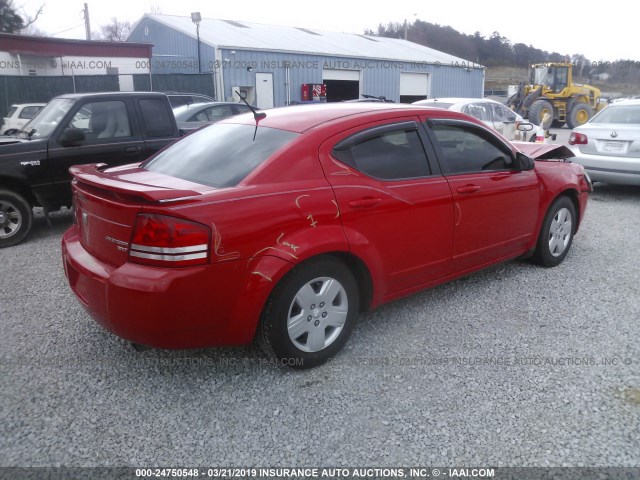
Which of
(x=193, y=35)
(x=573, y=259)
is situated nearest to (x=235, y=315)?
(x=573, y=259)

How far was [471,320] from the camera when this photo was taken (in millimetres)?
3863

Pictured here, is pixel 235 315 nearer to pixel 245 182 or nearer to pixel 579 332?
pixel 245 182

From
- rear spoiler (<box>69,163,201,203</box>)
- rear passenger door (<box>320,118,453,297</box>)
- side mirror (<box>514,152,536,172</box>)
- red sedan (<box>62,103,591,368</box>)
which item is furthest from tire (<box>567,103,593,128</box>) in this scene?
rear spoiler (<box>69,163,201,203</box>)

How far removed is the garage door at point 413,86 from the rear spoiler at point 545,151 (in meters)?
25.5

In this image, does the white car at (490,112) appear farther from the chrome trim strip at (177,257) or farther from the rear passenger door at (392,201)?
the chrome trim strip at (177,257)

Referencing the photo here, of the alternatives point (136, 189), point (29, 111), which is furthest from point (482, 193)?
point (29, 111)

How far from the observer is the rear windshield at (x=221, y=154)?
3.13 metres

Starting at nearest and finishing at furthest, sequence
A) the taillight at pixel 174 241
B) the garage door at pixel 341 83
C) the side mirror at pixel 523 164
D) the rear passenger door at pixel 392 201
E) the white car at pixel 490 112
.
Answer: the taillight at pixel 174 241
the rear passenger door at pixel 392 201
the side mirror at pixel 523 164
the white car at pixel 490 112
the garage door at pixel 341 83

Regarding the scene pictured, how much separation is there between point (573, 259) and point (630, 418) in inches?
111

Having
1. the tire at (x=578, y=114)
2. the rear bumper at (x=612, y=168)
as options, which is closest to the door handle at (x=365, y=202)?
the rear bumper at (x=612, y=168)

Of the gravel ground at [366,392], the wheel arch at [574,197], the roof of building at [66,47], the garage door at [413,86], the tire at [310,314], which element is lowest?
the gravel ground at [366,392]

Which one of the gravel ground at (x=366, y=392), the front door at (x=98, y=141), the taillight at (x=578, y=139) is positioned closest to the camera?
the gravel ground at (x=366, y=392)

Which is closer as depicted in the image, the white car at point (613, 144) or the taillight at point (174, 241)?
the taillight at point (174, 241)

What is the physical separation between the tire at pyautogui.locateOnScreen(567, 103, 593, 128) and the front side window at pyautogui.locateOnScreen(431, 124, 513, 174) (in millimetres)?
20995
